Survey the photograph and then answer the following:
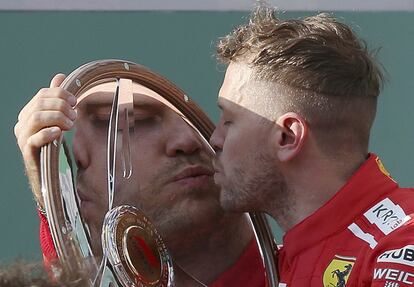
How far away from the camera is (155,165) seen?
2.01m

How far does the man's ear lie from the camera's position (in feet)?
5.90

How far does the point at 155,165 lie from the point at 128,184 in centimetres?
11

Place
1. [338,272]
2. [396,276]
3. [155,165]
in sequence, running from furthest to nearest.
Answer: [155,165]
[338,272]
[396,276]

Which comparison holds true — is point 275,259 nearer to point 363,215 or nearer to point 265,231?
point 265,231

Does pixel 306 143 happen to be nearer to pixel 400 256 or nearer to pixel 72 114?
pixel 400 256

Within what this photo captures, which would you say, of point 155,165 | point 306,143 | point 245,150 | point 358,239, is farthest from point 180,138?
point 358,239

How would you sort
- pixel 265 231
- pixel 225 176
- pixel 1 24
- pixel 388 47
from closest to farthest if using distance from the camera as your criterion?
pixel 225 176 → pixel 265 231 → pixel 1 24 → pixel 388 47

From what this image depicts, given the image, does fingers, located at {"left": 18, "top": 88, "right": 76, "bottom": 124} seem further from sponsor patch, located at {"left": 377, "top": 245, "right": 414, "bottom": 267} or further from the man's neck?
sponsor patch, located at {"left": 377, "top": 245, "right": 414, "bottom": 267}

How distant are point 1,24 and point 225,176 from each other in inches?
43.0

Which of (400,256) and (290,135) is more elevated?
(290,135)

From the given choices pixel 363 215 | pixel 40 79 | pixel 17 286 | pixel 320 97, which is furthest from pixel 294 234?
pixel 40 79

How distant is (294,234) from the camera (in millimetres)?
1788

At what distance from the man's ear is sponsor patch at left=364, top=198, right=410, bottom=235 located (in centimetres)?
17

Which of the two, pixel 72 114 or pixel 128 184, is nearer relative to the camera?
pixel 72 114
